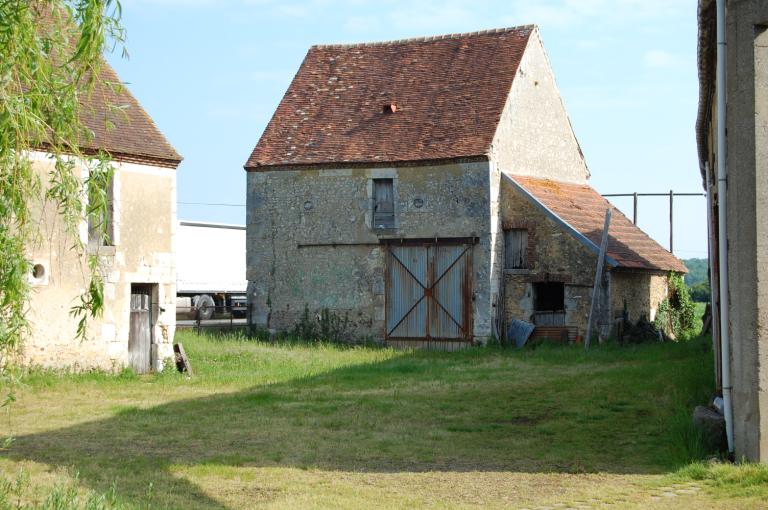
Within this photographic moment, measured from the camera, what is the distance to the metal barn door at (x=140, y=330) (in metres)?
19.2

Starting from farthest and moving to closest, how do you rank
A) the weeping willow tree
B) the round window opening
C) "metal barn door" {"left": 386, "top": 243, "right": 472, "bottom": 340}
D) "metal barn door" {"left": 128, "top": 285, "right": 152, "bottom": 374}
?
1. "metal barn door" {"left": 386, "top": 243, "right": 472, "bottom": 340}
2. "metal barn door" {"left": 128, "top": 285, "right": 152, "bottom": 374}
3. the round window opening
4. the weeping willow tree

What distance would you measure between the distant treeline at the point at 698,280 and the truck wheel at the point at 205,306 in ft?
93.0

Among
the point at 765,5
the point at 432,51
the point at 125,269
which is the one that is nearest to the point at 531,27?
the point at 432,51

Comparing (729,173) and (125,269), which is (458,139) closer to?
(125,269)

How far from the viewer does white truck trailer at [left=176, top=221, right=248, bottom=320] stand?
3906cm

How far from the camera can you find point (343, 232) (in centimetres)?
2534

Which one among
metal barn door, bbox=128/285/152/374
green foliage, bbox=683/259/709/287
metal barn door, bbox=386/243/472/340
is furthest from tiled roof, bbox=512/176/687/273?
green foliage, bbox=683/259/709/287

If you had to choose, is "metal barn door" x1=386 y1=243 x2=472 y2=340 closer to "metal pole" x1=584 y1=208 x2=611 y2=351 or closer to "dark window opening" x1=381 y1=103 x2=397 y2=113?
"metal pole" x1=584 y1=208 x2=611 y2=351

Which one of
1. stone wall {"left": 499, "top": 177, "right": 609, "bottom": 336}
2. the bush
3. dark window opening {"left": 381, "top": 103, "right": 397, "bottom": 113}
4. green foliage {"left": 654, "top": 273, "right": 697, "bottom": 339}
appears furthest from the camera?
green foliage {"left": 654, "top": 273, "right": 697, "bottom": 339}

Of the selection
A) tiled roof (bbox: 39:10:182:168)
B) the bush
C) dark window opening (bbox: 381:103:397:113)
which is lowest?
the bush

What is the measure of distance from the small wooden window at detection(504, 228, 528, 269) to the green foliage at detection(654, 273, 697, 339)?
4.59m

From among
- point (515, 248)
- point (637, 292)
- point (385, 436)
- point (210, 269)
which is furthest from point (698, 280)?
point (385, 436)

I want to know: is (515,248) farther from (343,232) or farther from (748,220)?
(748,220)

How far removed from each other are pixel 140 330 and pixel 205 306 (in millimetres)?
19121
